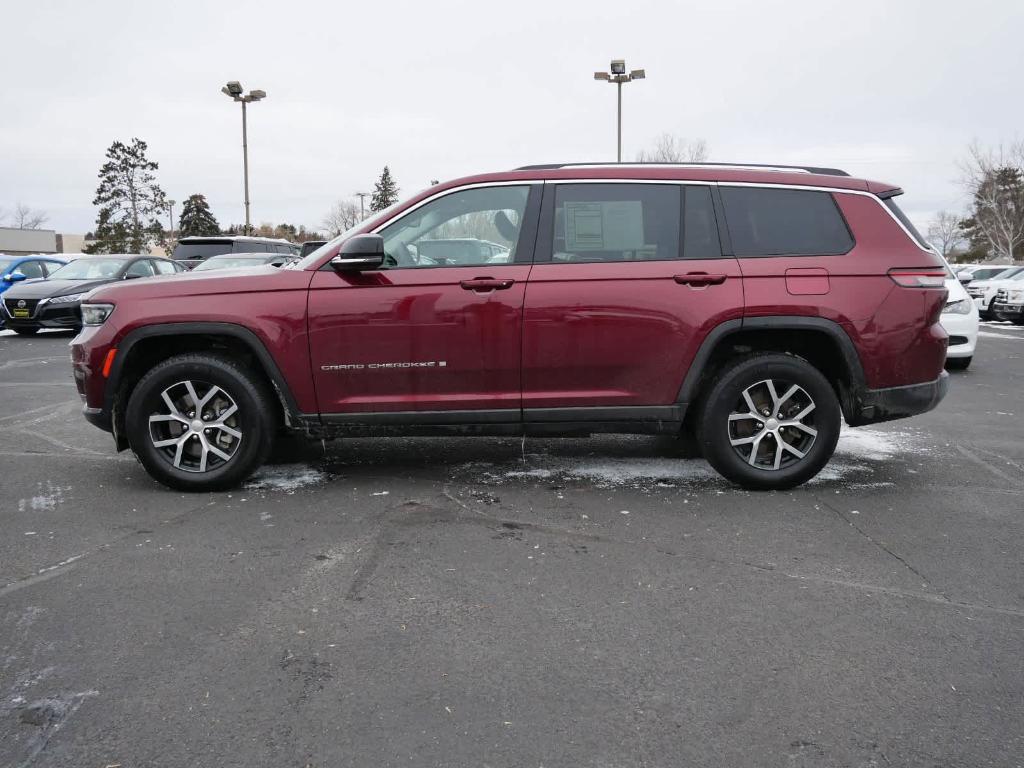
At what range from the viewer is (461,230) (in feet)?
16.0

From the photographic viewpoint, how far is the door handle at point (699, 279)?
4750mm

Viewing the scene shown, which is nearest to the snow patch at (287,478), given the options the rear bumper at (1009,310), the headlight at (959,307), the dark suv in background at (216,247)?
the headlight at (959,307)

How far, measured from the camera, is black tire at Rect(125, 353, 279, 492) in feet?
15.7

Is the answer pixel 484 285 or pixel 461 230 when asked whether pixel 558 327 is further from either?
pixel 461 230

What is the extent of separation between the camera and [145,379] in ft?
15.7

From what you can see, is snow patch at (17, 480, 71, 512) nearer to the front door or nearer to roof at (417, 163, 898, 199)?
the front door

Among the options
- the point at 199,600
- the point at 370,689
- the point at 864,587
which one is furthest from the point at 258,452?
the point at 864,587

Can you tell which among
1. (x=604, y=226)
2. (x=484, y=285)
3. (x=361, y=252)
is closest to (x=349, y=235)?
(x=361, y=252)

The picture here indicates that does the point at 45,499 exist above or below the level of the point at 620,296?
below

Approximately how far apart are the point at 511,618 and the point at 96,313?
328 centimetres

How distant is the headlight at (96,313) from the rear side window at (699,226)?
3410 millimetres

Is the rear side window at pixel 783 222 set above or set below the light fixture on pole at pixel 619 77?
below

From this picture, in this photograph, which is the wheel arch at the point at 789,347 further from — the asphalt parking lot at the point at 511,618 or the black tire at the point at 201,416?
the black tire at the point at 201,416

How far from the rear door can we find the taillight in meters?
0.92
